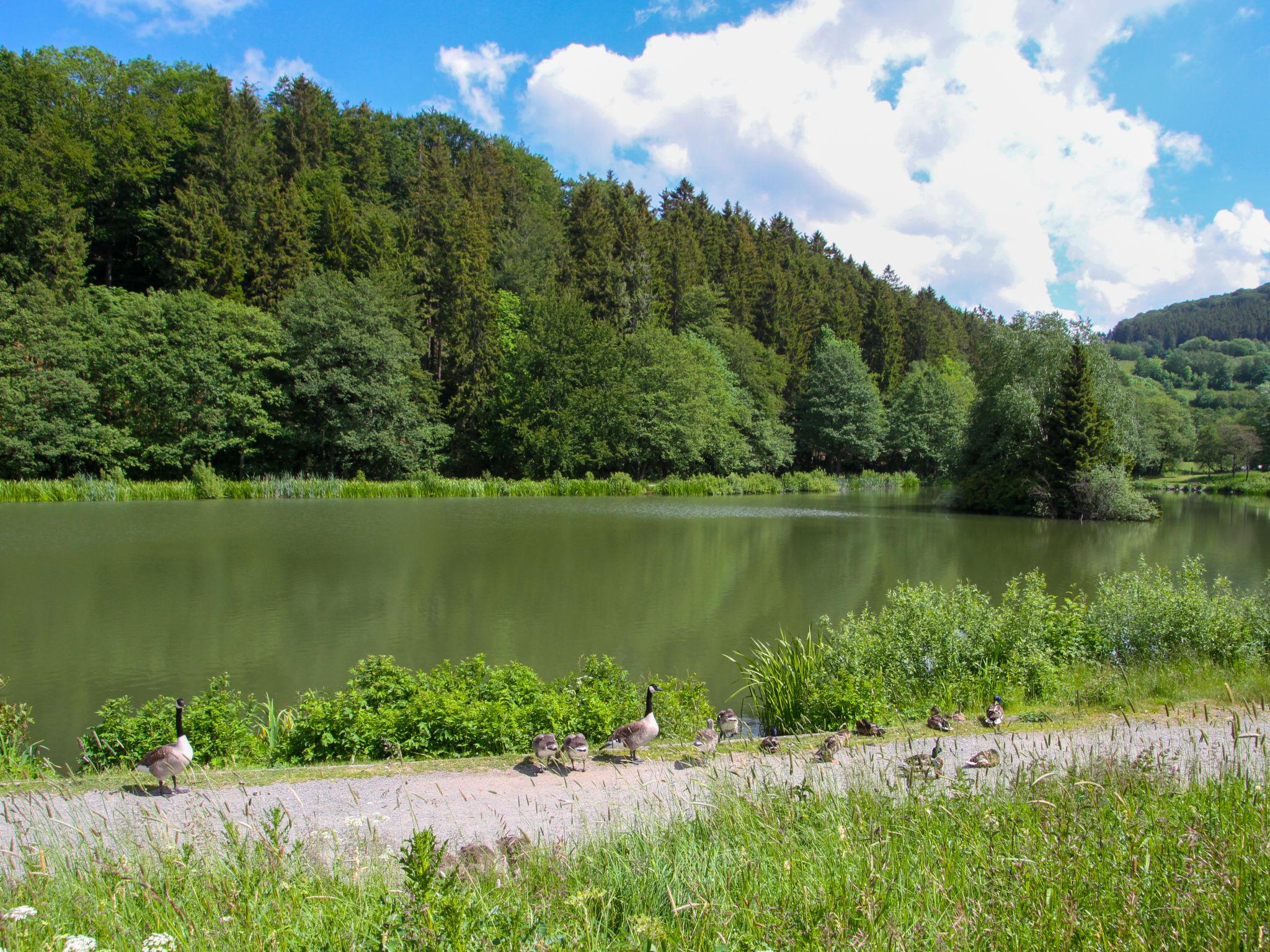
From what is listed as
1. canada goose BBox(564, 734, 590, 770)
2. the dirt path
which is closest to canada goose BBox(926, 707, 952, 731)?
the dirt path

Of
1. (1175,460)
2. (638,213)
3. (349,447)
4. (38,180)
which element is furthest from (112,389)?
(1175,460)

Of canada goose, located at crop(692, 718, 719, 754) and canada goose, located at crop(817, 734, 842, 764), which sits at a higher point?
canada goose, located at crop(817, 734, 842, 764)

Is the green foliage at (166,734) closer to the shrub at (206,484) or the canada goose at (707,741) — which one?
the canada goose at (707,741)

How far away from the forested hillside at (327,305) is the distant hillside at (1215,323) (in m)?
152

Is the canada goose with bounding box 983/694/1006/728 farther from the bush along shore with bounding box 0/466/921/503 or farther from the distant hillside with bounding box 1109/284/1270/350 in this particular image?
the distant hillside with bounding box 1109/284/1270/350

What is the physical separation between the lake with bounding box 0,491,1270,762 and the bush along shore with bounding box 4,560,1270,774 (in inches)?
54.3

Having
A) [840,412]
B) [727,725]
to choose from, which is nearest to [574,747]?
[727,725]

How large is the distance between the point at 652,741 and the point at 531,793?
4.23 feet

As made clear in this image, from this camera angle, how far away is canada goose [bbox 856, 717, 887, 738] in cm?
594

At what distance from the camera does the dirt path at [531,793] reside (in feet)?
13.0

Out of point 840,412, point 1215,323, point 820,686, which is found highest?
point 1215,323

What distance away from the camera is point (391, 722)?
607 centimetres

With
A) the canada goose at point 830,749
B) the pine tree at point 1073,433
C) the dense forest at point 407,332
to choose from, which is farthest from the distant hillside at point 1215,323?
the canada goose at point 830,749

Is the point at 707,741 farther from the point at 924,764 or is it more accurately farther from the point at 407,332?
the point at 407,332
